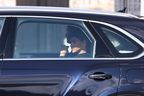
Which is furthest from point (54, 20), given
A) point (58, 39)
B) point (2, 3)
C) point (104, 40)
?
point (2, 3)

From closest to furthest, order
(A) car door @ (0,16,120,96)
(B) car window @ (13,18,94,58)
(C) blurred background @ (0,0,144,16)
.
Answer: (A) car door @ (0,16,120,96), (B) car window @ (13,18,94,58), (C) blurred background @ (0,0,144,16)

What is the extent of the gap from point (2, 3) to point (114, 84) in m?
10.7

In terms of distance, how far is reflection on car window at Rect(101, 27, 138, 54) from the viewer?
5.22 metres

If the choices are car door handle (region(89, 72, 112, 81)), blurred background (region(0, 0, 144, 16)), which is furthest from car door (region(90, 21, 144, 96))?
blurred background (region(0, 0, 144, 16))

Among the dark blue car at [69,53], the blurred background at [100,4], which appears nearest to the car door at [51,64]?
the dark blue car at [69,53]

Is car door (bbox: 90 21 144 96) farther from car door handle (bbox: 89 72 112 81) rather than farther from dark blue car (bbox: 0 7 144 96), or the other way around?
car door handle (bbox: 89 72 112 81)

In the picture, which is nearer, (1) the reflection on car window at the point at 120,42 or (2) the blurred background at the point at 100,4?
(1) the reflection on car window at the point at 120,42

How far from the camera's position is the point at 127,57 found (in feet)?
16.9

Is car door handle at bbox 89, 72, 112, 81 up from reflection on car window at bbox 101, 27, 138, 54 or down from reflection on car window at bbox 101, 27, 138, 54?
down

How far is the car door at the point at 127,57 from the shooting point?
5023 mm

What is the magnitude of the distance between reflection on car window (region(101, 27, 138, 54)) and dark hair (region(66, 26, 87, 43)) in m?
0.20

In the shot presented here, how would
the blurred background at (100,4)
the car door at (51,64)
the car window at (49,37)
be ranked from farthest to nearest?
the blurred background at (100,4) → the car window at (49,37) → the car door at (51,64)

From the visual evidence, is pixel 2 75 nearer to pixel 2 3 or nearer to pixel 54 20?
pixel 54 20

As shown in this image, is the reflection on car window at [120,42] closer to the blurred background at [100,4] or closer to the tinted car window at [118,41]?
the tinted car window at [118,41]
